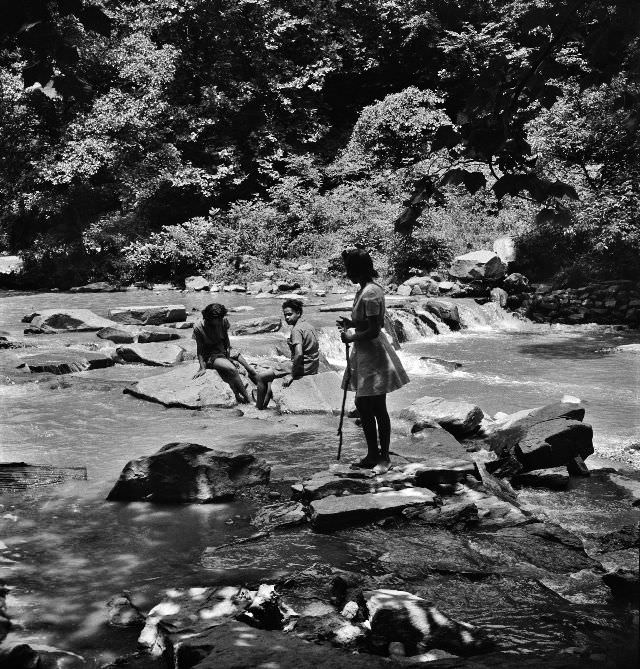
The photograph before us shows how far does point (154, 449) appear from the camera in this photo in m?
7.09

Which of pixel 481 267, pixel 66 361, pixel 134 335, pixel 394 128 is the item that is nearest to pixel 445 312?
pixel 481 267

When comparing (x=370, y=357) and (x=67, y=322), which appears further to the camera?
(x=67, y=322)

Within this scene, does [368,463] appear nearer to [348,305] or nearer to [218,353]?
[218,353]

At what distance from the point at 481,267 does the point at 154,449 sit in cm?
1491

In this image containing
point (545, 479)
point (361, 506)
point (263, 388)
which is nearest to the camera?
point (361, 506)

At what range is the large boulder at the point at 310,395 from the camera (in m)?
8.76

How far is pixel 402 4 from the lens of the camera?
27641 mm

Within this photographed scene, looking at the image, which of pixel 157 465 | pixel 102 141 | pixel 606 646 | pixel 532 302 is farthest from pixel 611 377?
pixel 102 141

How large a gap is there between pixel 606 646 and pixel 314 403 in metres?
6.01

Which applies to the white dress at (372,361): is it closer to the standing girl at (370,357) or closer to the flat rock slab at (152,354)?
the standing girl at (370,357)

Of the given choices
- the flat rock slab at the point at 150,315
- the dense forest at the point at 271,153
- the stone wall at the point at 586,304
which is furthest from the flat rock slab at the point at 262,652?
the stone wall at the point at 586,304

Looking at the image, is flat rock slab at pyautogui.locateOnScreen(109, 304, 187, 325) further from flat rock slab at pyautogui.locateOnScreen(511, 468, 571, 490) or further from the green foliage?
the green foliage

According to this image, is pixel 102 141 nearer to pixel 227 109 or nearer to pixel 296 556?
pixel 227 109

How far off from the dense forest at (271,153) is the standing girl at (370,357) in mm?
13552
